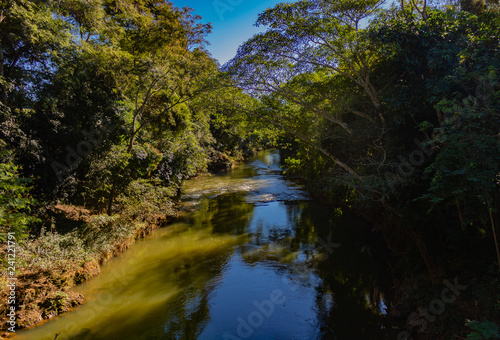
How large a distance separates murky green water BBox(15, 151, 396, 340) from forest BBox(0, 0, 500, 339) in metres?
0.70

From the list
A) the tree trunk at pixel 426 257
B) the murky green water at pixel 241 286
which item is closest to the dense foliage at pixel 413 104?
the tree trunk at pixel 426 257

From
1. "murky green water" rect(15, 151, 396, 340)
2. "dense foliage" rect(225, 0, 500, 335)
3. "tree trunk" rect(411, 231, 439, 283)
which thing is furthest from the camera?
"tree trunk" rect(411, 231, 439, 283)

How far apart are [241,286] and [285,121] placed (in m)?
6.22

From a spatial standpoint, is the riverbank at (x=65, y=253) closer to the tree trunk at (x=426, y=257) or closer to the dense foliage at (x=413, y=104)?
the dense foliage at (x=413, y=104)

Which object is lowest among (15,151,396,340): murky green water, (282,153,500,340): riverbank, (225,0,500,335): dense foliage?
(15,151,396,340): murky green water

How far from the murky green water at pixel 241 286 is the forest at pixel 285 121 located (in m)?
0.70

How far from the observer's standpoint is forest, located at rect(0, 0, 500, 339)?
500cm

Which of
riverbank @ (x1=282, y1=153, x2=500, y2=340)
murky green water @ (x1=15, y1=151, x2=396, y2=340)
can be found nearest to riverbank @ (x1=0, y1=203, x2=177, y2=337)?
murky green water @ (x1=15, y1=151, x2=396, y2=340)

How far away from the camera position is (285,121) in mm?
10211

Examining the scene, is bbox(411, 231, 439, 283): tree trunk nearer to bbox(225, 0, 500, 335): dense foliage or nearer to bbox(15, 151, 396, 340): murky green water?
bbox(225, 0, 500, 335): dense foliage

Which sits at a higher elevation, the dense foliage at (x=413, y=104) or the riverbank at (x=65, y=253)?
the dense foliage at (x=413, y=104)

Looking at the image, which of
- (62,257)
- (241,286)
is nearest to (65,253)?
(62,257)

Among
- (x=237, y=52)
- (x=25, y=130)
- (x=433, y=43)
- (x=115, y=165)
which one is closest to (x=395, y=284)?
(x=433, y=43)

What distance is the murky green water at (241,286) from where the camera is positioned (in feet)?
20.7
